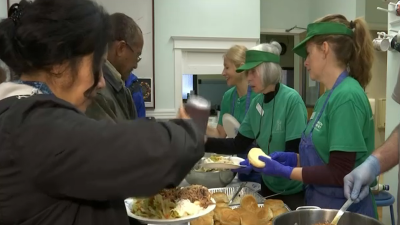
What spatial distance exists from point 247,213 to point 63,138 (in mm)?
879

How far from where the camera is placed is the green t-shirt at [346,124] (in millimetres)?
1328

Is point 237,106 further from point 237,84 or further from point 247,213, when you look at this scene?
point 247,213

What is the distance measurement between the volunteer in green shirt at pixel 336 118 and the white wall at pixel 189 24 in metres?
2.31

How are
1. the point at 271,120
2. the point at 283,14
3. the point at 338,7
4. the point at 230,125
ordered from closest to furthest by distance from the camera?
the point at 271,120, the point at 230,125, the point at 338,7, the point at 283,14

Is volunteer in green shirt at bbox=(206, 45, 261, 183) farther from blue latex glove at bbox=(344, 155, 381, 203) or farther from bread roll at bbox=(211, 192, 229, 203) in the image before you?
blue latex glove at bbox=(344, 155, 381, 203)

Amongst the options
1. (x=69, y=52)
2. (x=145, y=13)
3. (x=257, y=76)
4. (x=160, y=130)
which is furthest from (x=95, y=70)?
(x=145, y=13)

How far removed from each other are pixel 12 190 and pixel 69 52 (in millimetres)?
238

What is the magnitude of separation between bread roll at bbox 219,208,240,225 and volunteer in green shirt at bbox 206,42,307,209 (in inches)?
19.5

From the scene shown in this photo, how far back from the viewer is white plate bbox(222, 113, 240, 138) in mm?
2365

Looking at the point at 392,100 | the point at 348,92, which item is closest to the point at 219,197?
the point at 348,92

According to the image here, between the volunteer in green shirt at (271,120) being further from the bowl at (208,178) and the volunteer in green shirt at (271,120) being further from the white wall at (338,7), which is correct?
A: the white wall at (338,7)

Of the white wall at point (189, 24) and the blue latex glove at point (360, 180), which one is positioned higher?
the white wall at point (189, 24)

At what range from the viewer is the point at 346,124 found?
1334 mm

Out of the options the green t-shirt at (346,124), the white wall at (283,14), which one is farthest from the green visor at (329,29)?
the white wall at (283,14)
